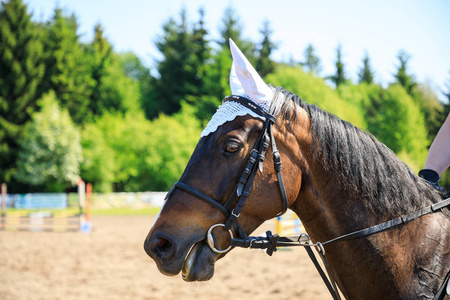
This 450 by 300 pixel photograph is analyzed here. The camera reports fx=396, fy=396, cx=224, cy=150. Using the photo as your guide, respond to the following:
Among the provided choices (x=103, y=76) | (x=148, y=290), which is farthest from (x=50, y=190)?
(x=148, y=290)

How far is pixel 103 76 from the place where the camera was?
48.3 meters

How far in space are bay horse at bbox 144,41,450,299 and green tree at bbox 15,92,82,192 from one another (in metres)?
35.2

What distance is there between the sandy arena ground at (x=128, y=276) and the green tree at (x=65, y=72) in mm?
32455

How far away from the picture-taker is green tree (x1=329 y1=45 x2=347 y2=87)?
183 feet

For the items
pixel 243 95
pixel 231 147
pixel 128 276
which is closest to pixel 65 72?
pixel 128 276

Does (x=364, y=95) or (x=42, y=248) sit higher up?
(x=364, y=95)

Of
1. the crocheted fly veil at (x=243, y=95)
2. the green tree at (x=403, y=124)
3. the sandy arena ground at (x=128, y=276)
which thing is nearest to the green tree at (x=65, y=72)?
the green tree at (x=403, y=124)

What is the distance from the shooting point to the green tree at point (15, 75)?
36594 millimetres

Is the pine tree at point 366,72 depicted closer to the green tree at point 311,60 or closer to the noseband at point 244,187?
the green tree at point 311,60

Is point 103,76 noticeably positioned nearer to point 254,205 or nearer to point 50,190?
point 50,190

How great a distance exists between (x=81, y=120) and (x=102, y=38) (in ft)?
58.4

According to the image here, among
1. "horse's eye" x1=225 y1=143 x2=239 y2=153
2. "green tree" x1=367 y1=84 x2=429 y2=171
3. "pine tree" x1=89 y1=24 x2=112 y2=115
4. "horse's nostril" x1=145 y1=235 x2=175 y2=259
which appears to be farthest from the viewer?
"pine tree" x1=89 y1=24 x2=112 y2=115

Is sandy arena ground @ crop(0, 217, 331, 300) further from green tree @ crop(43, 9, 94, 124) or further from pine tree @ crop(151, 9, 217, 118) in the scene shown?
pine tree @ crop(151, 9, 217, 118)

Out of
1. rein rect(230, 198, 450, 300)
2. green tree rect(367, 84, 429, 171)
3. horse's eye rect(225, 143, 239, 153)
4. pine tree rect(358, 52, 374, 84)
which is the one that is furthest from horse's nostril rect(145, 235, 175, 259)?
pine tree rect(358, 52, 374, 84)
